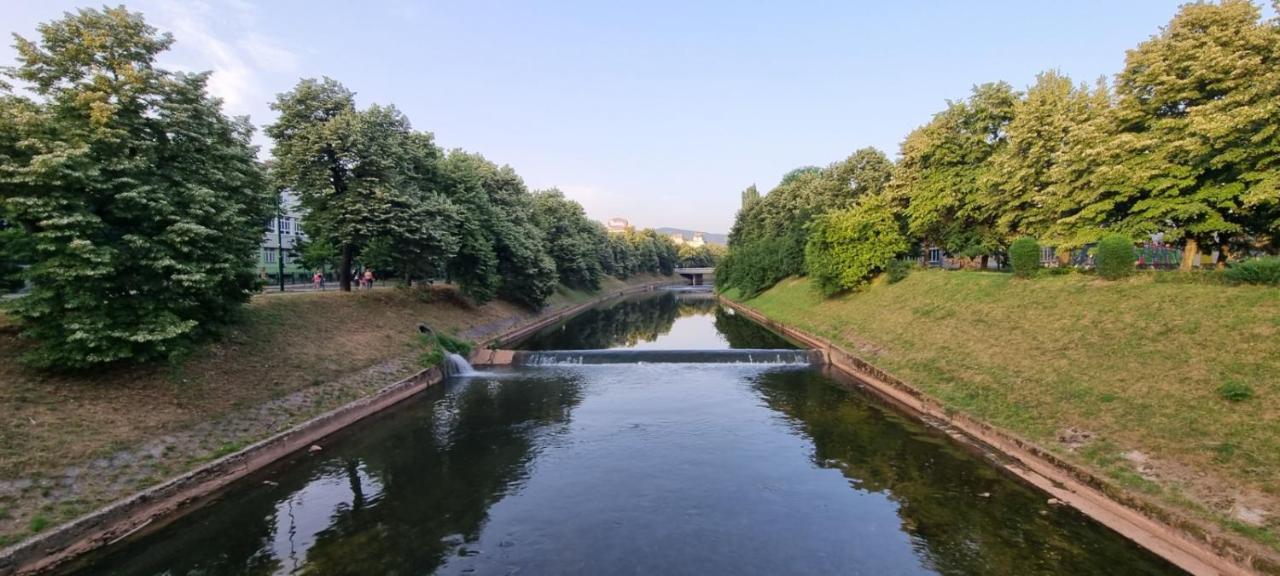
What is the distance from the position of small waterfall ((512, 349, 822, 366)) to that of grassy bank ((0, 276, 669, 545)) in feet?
30.4

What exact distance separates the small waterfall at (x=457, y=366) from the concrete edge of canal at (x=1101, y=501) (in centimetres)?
2434

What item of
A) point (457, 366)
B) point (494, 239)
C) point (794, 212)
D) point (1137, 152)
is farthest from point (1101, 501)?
point (794, 212)

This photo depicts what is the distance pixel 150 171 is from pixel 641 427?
60.0 feet

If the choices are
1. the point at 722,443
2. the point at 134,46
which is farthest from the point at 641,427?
the point at 134,46

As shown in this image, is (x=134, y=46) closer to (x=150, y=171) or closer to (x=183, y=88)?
(x=183, y=88)

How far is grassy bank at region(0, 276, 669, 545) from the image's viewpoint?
12.9 m

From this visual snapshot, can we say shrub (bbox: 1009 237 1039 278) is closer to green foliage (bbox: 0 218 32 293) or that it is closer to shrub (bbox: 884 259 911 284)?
shrub (bbox: 884 259 911 284)

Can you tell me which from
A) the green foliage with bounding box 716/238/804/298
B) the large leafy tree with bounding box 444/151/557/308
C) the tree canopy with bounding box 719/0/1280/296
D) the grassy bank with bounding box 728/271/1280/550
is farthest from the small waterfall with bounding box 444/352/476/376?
the green foliage with bounding box 716/238/804/298

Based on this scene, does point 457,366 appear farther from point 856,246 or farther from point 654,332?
point 856,246

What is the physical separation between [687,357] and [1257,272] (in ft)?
81.7

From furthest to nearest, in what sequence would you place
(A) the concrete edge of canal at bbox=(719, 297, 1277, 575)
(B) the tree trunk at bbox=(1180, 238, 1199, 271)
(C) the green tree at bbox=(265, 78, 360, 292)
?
(C) the green tree at bbox=(265, 78, 360, 292), (B) the tree trunk at bbox=(1180, 238, 1199, 271), (A) the concrete edge of canal at bbox=(719, 297, 1277, 575)

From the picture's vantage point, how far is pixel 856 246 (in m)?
48.2

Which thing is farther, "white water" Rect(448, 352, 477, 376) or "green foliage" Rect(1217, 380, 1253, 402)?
"white water" Rect(448, 352, 477, 376)

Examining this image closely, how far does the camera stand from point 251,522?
13.9 m
